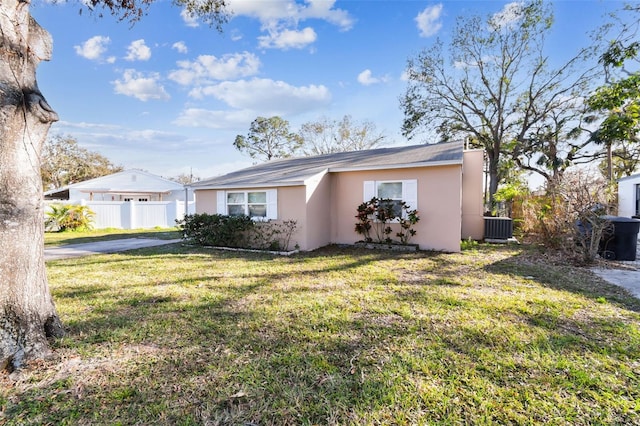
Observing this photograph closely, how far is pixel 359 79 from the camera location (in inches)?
619

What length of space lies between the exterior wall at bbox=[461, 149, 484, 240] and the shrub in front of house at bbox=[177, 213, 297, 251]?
7071 millimetres

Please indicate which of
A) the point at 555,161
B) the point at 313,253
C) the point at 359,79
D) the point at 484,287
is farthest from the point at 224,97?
the point at 555,161

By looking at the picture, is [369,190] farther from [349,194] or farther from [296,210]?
[296,210]

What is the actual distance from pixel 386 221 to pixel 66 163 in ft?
121

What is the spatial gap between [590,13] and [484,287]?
16343 millimetres

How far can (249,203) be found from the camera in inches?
387

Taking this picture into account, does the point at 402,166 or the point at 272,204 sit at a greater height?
the point at 402,166

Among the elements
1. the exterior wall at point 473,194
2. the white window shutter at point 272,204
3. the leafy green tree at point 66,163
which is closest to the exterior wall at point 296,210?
the white window shutter at point 272,204

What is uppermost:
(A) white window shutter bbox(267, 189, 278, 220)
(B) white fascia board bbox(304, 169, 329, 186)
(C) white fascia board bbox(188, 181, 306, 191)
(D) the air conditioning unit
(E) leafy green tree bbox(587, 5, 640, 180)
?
(E) leafy green tree bbox(587, 5, 640, 180)

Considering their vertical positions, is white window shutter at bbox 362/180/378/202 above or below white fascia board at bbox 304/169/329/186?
below

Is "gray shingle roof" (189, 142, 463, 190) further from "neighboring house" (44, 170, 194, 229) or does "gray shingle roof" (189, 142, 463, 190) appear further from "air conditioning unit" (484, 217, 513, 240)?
"neighboring house" (44, 170, 194, 229)

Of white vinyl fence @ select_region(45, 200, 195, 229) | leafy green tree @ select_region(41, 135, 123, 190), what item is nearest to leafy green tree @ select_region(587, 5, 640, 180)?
white vinyl fence @ select_region(45, 200, 195, 229)

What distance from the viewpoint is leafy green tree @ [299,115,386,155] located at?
29594 mm

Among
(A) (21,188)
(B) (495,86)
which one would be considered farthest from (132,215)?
(B) (495,86)
